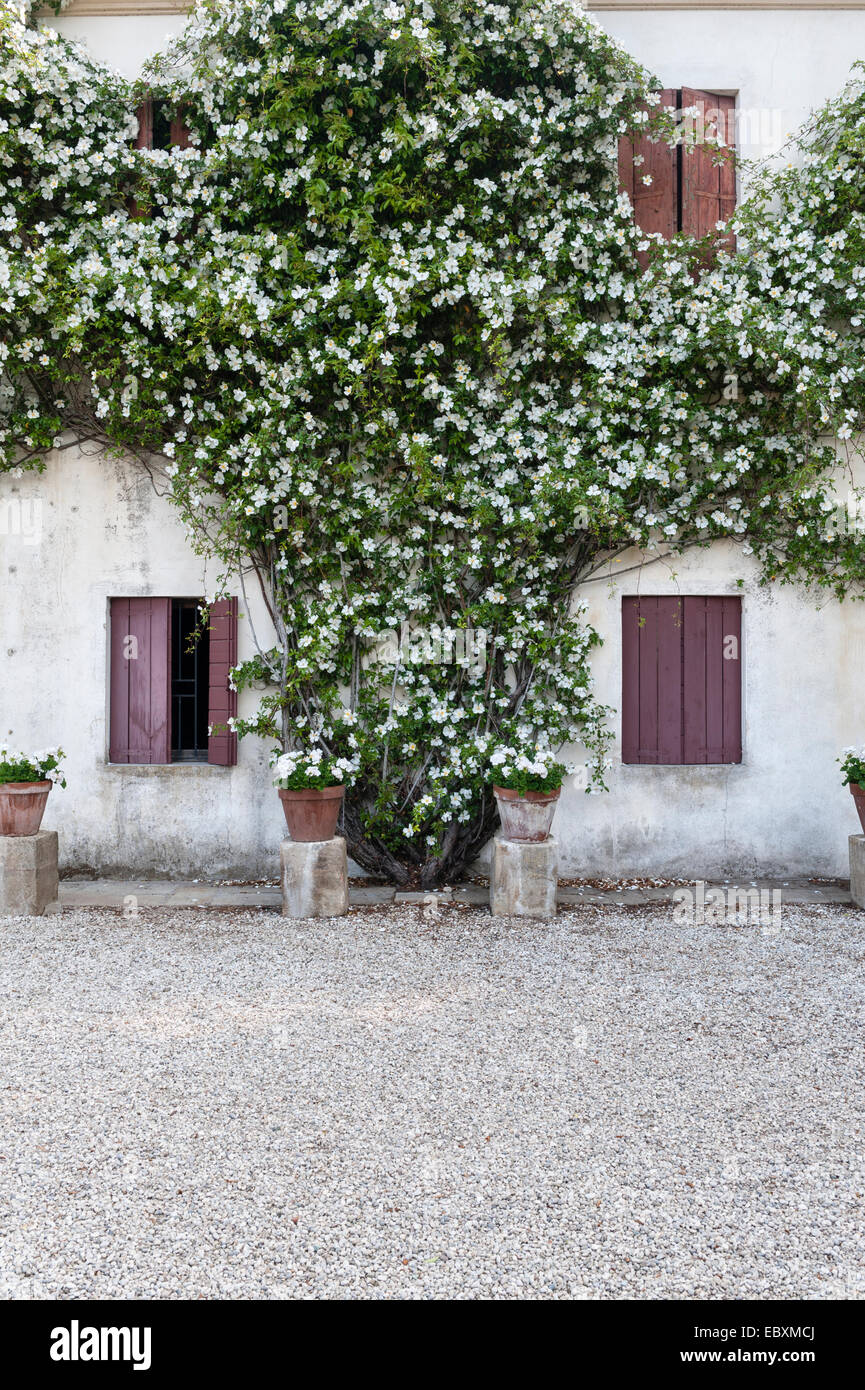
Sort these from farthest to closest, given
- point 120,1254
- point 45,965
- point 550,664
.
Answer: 1. point 550,664
2. point 45,965
3. point 120,1254

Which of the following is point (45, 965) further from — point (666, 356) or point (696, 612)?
point (666, 356)

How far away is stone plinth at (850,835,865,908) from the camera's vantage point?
6.00m

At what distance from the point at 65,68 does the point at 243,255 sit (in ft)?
6.16

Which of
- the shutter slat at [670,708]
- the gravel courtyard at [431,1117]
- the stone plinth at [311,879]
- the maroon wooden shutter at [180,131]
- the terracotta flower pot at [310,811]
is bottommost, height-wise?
the gravel courtyard at [431,1117]

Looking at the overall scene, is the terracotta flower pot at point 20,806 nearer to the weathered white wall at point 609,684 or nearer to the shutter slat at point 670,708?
the weathered white wall at point 609,684

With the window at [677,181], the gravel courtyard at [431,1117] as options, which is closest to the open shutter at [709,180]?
the window at [677,181]

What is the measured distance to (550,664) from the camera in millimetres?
6508

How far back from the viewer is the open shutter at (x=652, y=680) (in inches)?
267

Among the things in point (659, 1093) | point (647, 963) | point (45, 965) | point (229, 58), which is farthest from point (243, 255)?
point (659, 1093)

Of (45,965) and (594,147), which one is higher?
(594,147)

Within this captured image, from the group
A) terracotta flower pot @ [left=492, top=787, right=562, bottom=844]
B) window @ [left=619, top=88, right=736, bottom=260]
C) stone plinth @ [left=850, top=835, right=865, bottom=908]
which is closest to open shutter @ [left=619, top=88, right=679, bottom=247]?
window @ [left=619, top=88, right=736, bottom=260]

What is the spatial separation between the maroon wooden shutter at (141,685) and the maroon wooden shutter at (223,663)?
15.9 inches

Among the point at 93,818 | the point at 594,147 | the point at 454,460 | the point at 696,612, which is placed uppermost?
the point at 594,147

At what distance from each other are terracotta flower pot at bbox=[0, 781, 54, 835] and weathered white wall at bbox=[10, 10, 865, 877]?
1.00m
